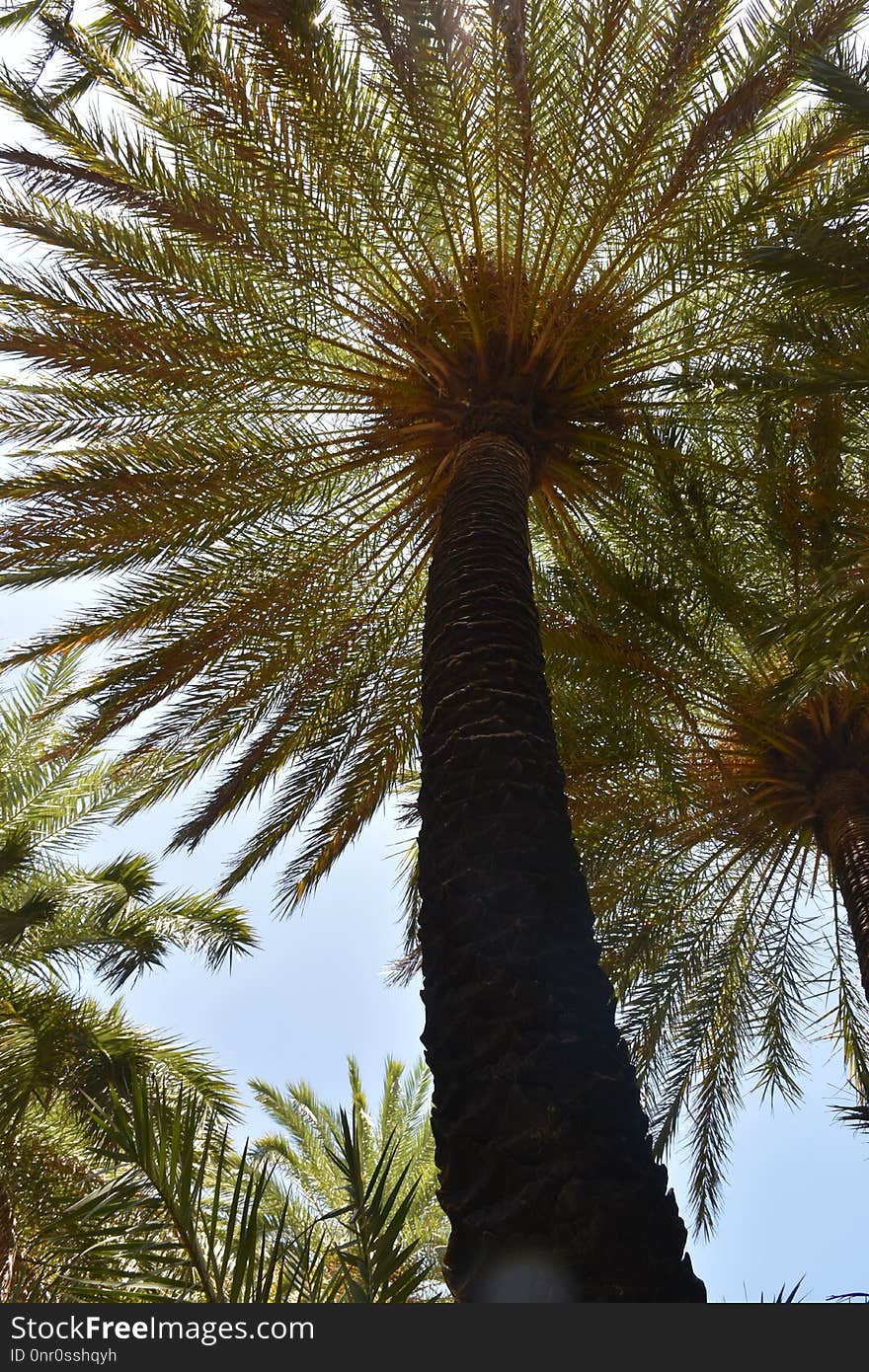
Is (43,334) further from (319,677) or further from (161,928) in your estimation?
(161,928)

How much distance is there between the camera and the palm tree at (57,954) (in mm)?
8445

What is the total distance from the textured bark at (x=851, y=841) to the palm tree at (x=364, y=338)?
2.62 m

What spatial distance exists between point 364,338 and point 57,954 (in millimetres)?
6660

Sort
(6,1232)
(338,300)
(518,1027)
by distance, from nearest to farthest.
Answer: (518,1027)
(338,300)
(6,1232)

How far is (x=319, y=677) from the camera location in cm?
777

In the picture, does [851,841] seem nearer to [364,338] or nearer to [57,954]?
[364,338]

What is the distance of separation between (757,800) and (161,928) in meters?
6.34

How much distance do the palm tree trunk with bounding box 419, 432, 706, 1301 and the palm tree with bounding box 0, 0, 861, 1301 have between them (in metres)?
0.04

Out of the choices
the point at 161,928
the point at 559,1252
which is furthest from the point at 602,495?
the point at 161,928

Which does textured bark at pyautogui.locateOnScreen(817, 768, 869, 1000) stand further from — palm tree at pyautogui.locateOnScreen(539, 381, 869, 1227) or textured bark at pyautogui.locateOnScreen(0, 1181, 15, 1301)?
textured bark at pyautogui.locateOnScreen(0, 1181, 15, 1301)

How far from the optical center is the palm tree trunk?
251cm

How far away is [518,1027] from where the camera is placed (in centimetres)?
301


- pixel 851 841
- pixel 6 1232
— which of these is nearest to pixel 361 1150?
pixel 6 1232

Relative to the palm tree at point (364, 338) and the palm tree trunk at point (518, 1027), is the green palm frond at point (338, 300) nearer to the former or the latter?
the palm tree at point (364, 338)
